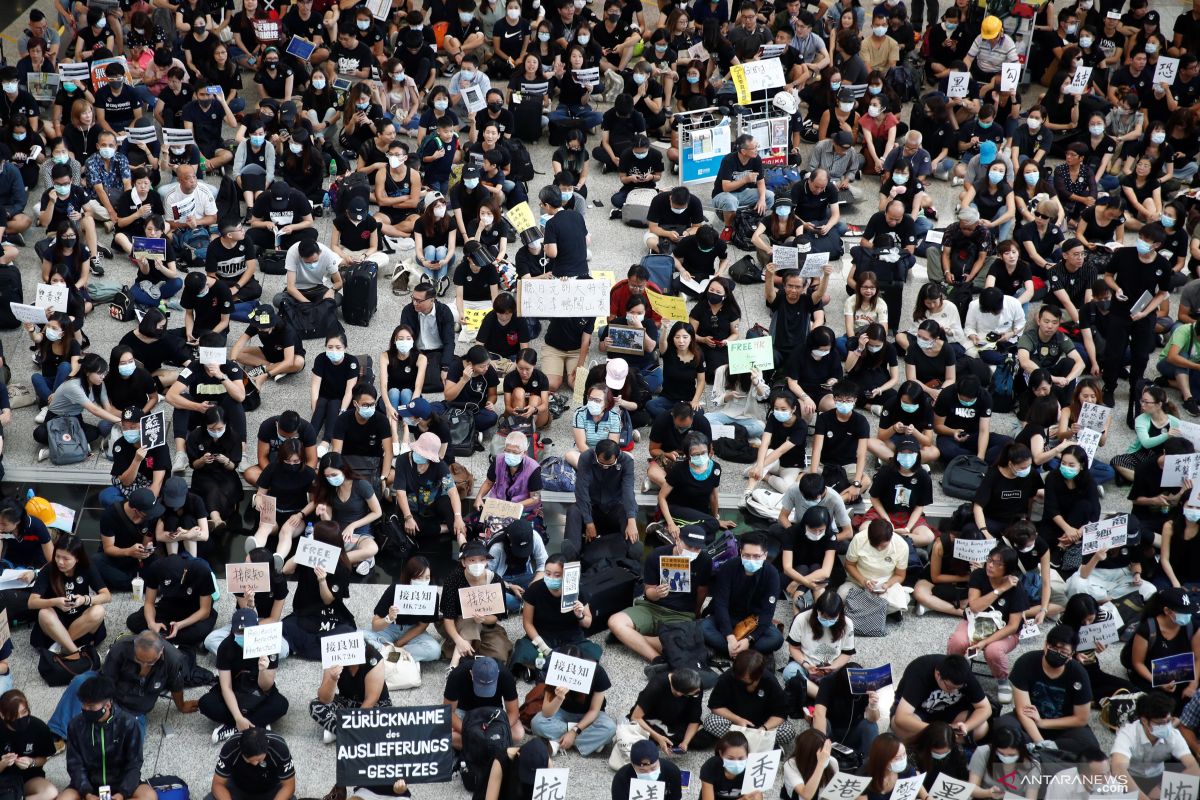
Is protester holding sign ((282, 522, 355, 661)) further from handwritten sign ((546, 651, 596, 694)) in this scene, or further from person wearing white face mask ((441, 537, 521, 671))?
handwritten sign ((546, 651, 596, 694))

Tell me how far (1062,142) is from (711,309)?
7.46 m

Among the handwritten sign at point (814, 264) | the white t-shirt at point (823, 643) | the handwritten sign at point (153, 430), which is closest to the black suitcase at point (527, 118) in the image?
the handwritten sign at point (814, 264)

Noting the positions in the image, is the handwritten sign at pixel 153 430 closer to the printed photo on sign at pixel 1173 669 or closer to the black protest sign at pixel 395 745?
the black protest sign at pixel 395 745

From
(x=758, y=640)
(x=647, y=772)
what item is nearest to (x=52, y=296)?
(x=758, y=640)

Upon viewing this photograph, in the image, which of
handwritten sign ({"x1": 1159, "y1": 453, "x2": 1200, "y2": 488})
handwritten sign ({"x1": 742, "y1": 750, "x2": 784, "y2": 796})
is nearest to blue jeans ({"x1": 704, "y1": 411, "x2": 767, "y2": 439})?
handwritten sign ({"x1": 1159, "y1": 453, "x2": 1200, "y2": 488})

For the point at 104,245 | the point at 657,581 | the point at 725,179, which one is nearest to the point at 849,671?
the point at 657,581

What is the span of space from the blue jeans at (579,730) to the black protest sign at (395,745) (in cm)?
103

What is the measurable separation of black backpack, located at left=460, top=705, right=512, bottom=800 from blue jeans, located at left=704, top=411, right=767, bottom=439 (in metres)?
4.65

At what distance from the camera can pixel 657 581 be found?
1290 centimetres

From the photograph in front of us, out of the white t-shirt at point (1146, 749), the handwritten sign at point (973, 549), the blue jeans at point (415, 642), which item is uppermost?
the handwritten sign at point (973, 549)

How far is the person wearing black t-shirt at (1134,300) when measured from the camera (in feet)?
53.1

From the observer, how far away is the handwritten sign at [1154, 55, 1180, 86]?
20266 millimetres

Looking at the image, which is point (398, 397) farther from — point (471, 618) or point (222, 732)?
point (222, 732)

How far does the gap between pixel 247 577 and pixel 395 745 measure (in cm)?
199
